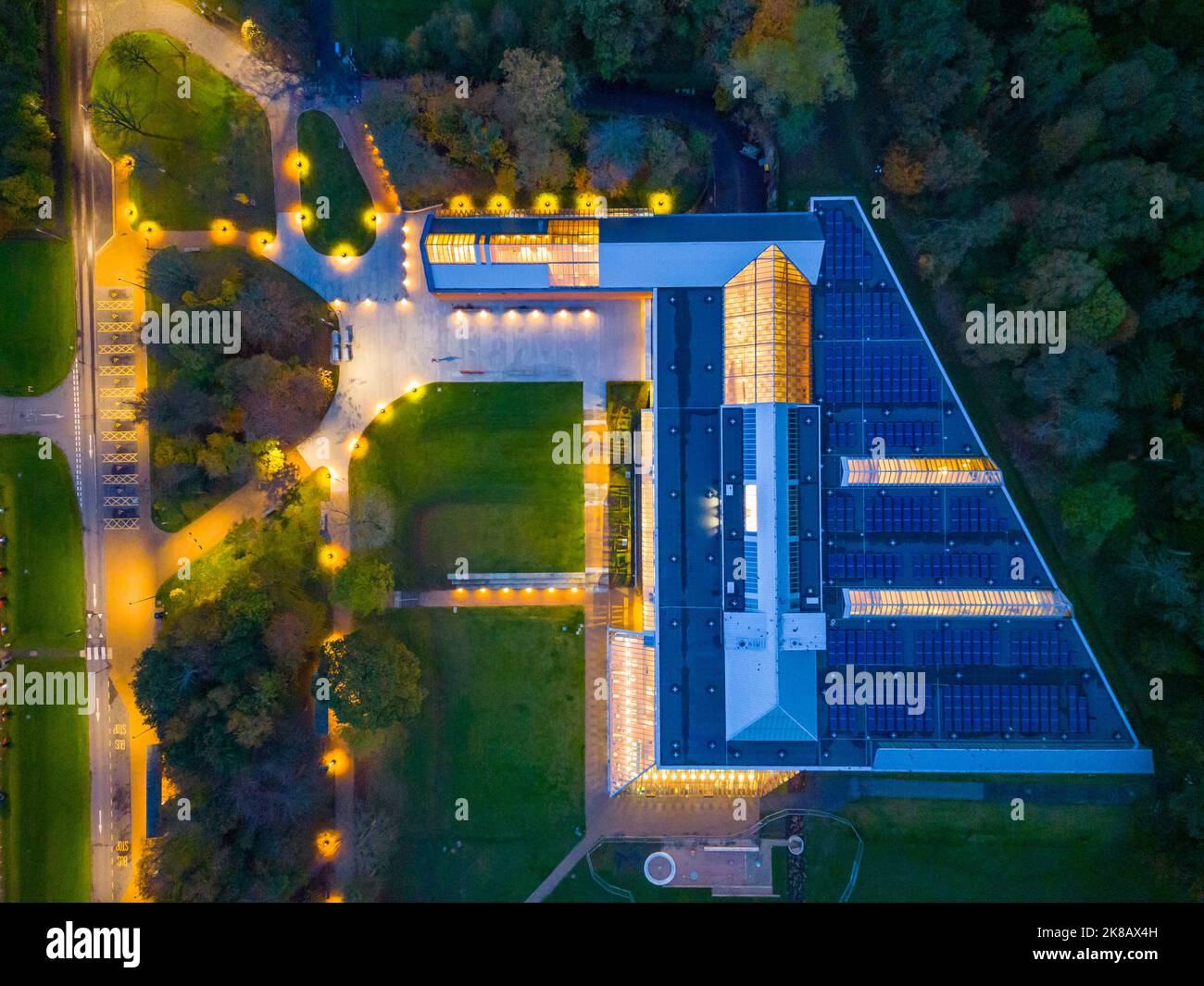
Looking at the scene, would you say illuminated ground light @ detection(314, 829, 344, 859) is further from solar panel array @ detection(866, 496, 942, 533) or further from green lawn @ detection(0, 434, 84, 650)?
solar panel array @ detection(866, 496, 942, 533)

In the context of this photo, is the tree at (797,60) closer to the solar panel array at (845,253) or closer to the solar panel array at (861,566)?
the solar panel array at (845,253)

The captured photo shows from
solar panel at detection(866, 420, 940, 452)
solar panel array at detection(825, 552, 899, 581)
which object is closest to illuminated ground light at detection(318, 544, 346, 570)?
solar panel array at detection(825, 552, 899, 581)

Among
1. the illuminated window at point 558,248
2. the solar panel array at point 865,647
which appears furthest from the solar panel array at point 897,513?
the illuminated window at point 558,248

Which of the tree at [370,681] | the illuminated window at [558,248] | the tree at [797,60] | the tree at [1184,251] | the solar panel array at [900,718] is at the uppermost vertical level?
the tree at [797,60]


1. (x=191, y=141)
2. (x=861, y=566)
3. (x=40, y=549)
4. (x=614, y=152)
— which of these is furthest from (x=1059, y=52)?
(x=40, y=549)

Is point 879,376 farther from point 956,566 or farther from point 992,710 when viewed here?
point 992,710

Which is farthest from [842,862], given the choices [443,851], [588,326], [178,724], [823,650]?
[178,724]

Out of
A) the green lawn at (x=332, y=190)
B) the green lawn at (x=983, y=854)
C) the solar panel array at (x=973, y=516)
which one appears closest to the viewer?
the solar panel array at (x=973, y=516)
